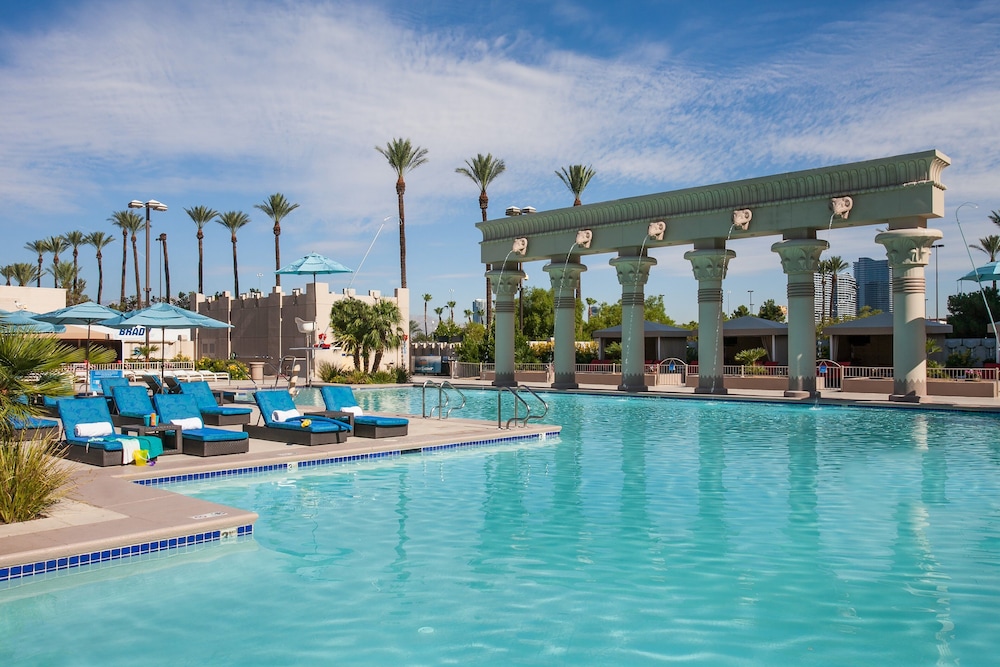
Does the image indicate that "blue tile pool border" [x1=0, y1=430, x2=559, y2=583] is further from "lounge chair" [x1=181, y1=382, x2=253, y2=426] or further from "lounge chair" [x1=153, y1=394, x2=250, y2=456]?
"lounge chair" [x1=181, y1=382, x2=253, y2=426]

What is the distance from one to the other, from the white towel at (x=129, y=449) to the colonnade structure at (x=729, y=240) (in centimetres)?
1906

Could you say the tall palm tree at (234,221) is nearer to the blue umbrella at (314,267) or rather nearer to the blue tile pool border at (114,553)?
the blue umbrella at (314,267)

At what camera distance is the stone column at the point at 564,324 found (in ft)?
99.3

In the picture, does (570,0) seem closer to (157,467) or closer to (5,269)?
(157,467)

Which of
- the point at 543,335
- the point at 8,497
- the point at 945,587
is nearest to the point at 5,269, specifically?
the point at 543,335

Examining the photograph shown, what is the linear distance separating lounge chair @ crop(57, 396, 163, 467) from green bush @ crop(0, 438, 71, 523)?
289 centimetres

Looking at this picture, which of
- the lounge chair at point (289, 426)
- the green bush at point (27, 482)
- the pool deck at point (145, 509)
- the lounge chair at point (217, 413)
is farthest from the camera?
the lounge chair at point (217, 413)

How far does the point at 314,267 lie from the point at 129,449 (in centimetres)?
1291

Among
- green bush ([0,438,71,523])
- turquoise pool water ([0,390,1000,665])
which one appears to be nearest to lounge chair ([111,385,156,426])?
turquoise pool water ([0,390,1000,665])

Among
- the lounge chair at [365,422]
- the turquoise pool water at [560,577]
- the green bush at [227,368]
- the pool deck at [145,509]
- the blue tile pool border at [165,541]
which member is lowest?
the turquoise pool water at [560,577]

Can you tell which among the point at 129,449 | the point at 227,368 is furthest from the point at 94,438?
the point at 227,368

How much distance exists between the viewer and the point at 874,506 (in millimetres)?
9219

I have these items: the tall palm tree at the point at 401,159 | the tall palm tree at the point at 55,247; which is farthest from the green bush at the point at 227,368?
the tall palm tree at the point at 55,247

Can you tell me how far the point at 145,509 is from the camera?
781 cm
